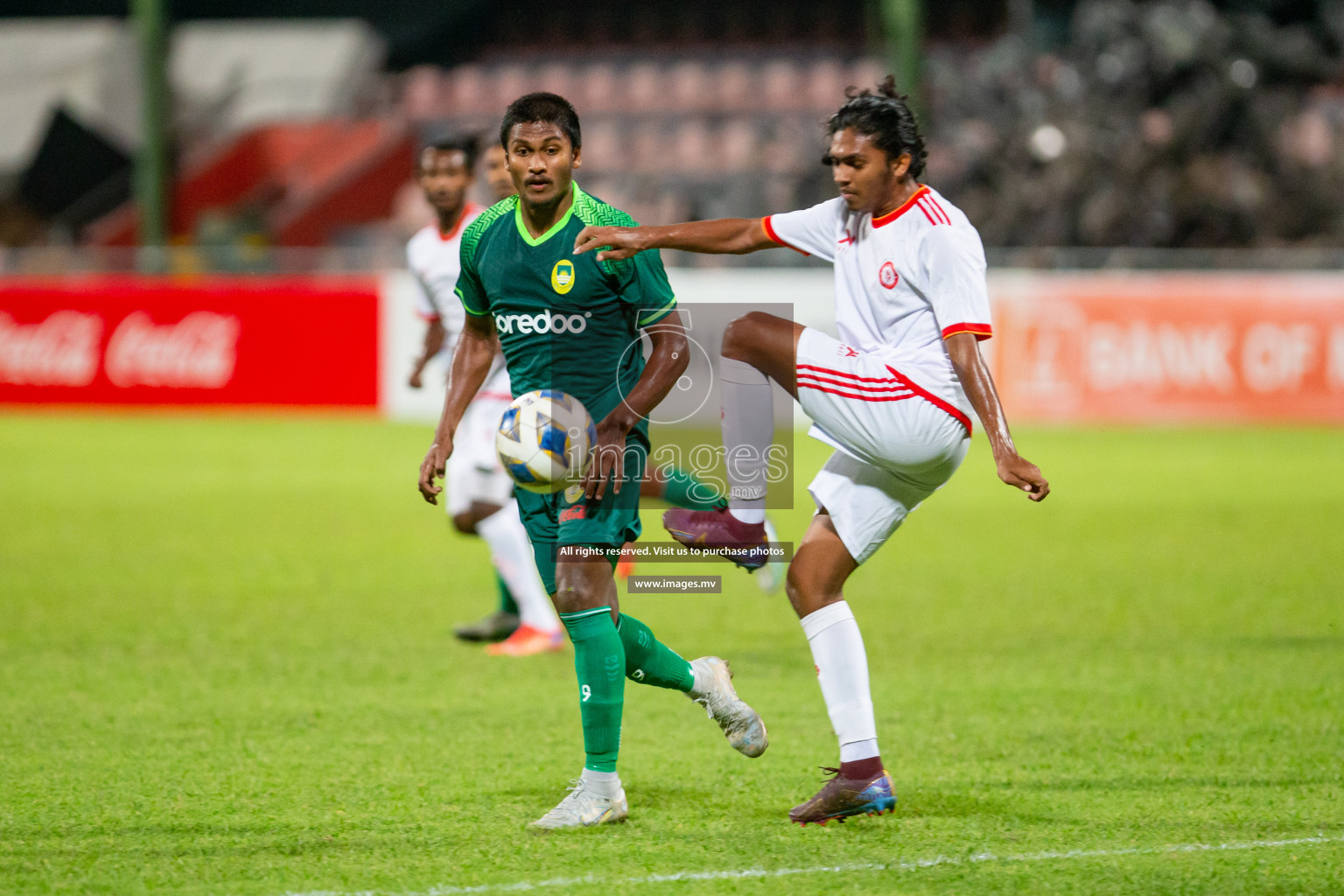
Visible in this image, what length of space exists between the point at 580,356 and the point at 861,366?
0.80 meters

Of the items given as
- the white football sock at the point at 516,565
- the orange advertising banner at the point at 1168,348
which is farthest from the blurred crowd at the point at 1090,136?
the white football sock at the point at 516,565

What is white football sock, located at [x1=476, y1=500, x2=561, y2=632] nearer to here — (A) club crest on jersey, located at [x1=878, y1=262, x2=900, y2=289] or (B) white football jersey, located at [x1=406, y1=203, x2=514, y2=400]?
(B) white football jersey, located at [x1=406, y1=203, x2=514, y2=400]

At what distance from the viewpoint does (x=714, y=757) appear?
5.40 m

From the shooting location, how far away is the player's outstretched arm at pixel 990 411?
13.3ft

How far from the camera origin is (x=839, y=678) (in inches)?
180

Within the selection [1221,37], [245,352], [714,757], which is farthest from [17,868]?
[1221,37]

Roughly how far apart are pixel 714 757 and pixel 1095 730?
1.44m

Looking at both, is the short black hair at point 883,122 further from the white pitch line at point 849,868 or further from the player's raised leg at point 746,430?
the white pitch line at point 849,868

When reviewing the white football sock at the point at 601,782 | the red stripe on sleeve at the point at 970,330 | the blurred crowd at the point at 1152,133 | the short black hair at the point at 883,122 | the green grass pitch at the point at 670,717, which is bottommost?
the green grass pitch at the point at 670,717

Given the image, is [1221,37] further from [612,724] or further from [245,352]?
[612,724]

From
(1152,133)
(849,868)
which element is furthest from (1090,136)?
(849,868)

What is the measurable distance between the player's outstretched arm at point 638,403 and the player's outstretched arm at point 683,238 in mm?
236

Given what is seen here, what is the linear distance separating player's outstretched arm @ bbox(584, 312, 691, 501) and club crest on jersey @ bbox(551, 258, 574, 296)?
0.88ft

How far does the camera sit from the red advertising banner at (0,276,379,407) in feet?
61.6
